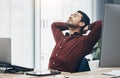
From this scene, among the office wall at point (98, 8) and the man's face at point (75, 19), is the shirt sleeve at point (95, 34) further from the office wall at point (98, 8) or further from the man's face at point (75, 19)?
the office wall at point (98, 8)

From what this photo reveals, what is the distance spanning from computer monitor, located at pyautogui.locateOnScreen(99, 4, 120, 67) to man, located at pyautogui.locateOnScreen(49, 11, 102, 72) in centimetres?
134

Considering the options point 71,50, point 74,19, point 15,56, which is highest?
point 74,19

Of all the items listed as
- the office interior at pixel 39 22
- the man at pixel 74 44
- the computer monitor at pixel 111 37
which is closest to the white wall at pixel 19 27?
the office interior at pixel 39 22

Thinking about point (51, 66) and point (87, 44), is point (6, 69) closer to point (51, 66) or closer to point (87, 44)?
point (51, 66)

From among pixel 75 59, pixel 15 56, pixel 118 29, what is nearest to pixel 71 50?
pixel 75 59

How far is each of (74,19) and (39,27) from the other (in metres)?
1.24

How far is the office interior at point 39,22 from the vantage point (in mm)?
4082

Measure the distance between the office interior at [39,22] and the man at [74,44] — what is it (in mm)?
1026

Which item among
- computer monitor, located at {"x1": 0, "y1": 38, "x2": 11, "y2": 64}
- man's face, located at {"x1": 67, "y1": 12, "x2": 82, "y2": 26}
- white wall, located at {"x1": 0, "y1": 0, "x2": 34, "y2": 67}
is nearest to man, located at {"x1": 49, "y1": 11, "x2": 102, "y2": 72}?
man's face, located at {"x1": 67, "y1": 12, "x2": 82, "y2": 26}

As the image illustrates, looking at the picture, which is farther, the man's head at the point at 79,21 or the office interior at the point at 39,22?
the office interior at the point at 39,22

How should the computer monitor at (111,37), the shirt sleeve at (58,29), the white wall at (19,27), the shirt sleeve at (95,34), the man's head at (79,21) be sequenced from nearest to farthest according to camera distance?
the computer monitor at (111,37), the shirt sleeve at (95,34), the man's head at (79,21), the shirt sleeve at (58,29), the white wall at (19,27)

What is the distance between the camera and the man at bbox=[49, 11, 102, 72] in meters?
3.00

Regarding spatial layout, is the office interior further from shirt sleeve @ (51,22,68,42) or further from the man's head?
the man's head

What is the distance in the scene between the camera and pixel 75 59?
10.0ft
